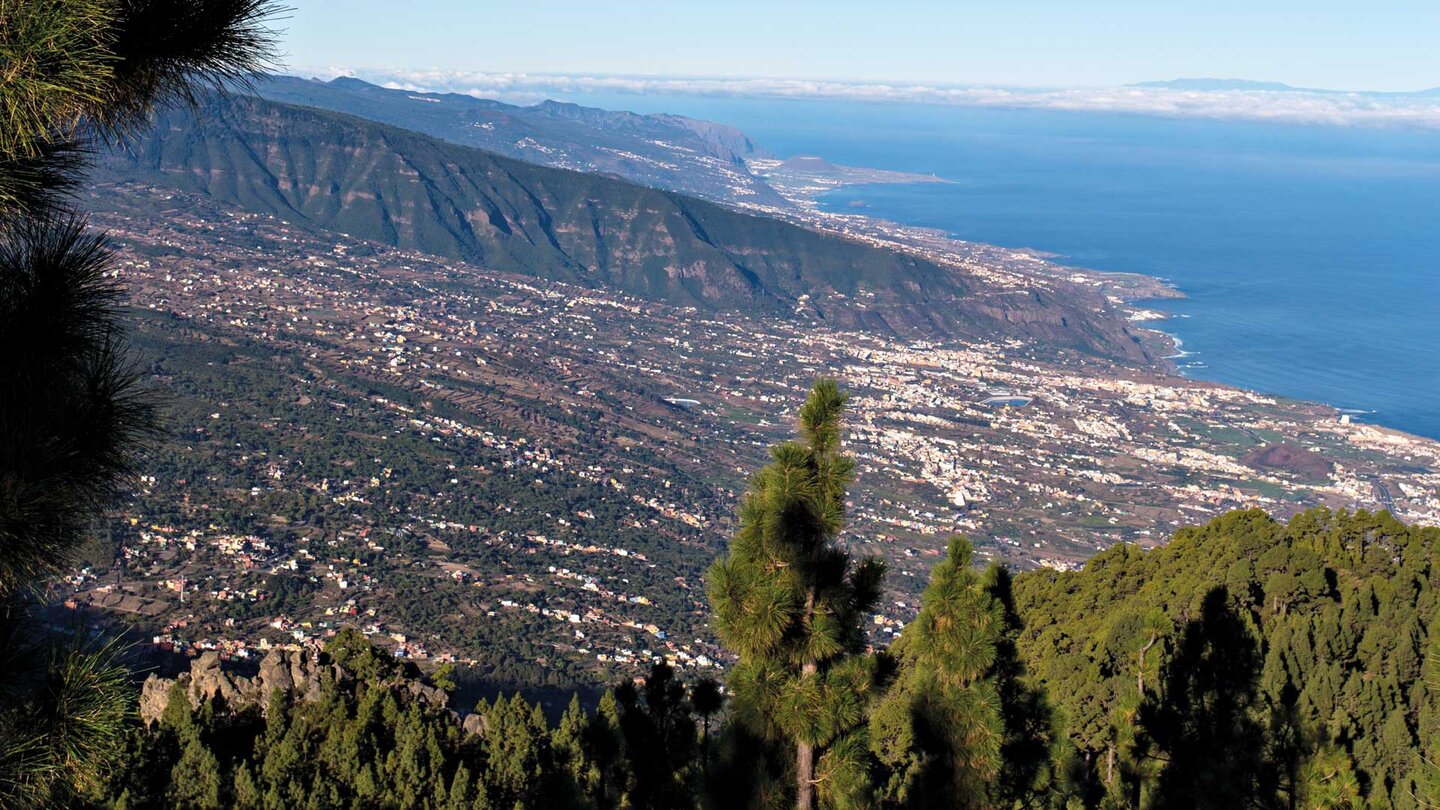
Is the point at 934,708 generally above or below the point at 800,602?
below

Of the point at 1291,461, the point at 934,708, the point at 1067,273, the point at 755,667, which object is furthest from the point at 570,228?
the point at 755,667

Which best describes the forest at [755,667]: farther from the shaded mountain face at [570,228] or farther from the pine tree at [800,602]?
the shaded mountain face at [570,228]

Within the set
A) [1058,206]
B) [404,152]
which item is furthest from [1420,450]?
[1058,206]

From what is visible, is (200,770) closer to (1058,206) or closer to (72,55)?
(72,55)

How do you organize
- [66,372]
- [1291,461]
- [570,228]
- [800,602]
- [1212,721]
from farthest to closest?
[570,228], [1291,461], [1212,721], [800,602], [66,372]

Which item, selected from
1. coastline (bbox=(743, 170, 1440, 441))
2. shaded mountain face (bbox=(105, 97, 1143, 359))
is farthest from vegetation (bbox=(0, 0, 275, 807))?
shaded mountain face (bbox=(105, 97, 1143, 359))

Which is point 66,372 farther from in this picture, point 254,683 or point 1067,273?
point 1067,273

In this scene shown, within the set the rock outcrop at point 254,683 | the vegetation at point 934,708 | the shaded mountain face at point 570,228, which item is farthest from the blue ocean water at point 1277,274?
the rock outcrop at point 254,683
